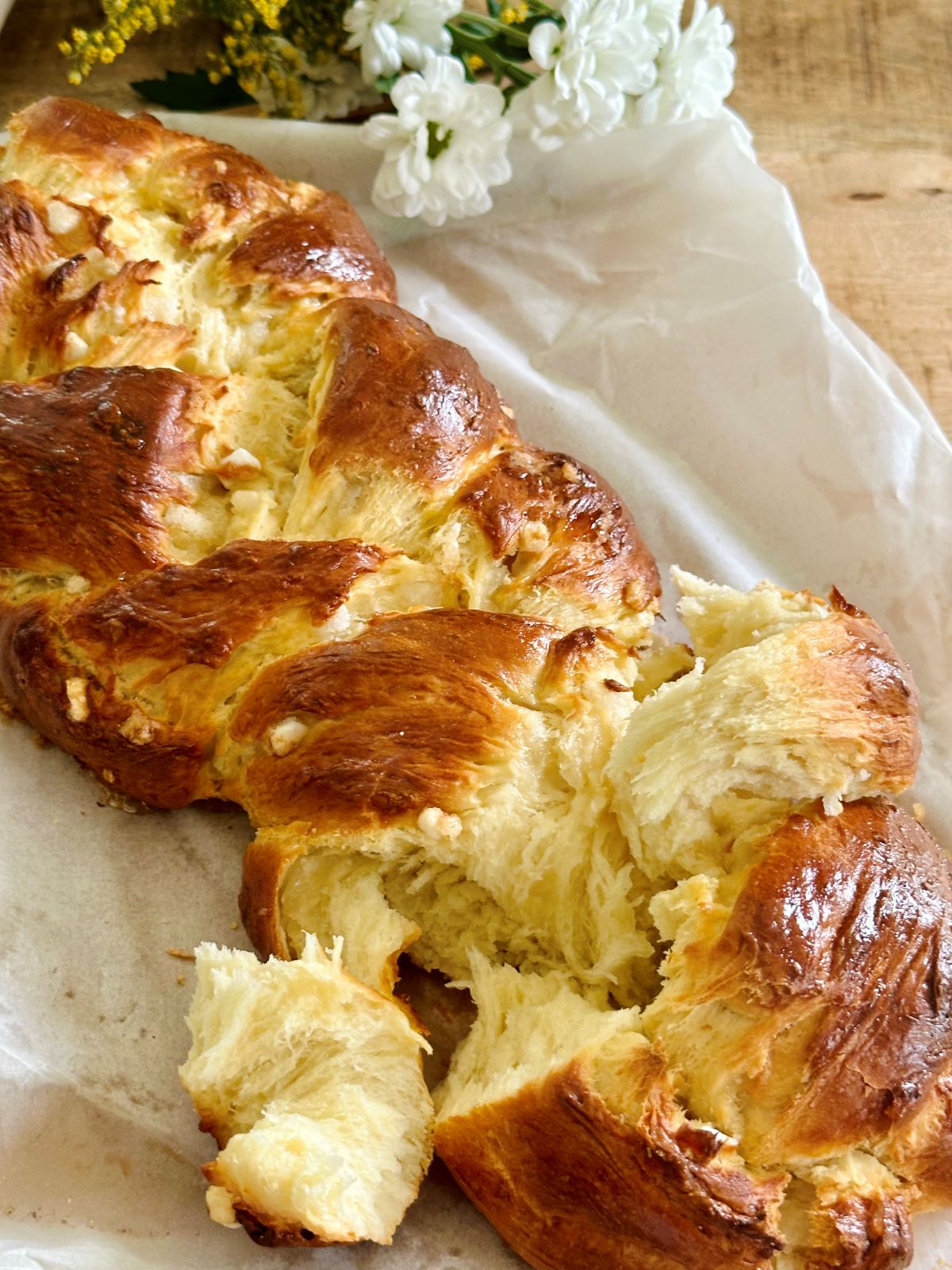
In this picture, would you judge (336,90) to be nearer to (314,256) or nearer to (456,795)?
(314,256)

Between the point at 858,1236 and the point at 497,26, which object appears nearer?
the point at 858,1236

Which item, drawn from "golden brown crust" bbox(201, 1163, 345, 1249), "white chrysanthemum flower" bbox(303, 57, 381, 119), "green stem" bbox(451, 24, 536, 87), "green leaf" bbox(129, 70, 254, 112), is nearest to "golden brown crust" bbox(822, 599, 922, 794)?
"golden brown crust" bbox(201, 1163, 345, 1249)

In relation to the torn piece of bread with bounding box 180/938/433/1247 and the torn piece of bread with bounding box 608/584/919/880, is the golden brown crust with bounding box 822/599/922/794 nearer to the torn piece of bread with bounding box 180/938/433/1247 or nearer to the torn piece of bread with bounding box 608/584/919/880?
the torn piece of bread with bounding box 608/584/919/880

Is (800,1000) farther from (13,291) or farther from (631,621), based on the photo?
(13,291)

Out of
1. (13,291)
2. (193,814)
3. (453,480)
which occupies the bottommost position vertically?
(193,814)

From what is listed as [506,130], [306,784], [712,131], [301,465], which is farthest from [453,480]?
[712,131]

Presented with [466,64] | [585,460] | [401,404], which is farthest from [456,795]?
[466,64]

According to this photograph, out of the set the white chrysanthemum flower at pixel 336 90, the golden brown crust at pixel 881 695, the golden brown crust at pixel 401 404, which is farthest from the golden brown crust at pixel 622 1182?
the white chrysanthemum flower at pixel 336 90

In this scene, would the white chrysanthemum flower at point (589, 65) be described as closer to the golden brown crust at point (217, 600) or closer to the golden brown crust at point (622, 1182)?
the golden brown crust at point (217, 600)
